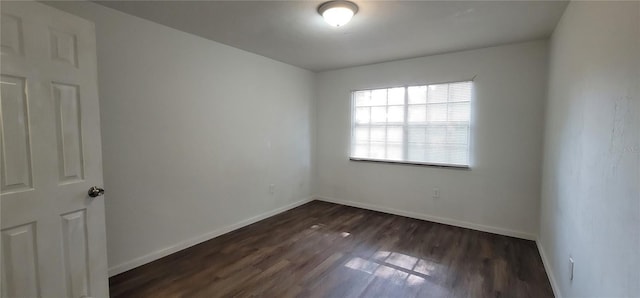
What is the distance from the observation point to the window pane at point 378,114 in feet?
14.0

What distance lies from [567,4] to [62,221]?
4035 millimetres

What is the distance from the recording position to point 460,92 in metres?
3.61

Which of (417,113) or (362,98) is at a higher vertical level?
(362,98)

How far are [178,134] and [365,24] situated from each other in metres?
2.25

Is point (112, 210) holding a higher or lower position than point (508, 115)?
lower

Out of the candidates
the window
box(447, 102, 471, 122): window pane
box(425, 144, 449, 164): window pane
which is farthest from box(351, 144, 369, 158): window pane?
box(447, 102, 471, 122): window pane

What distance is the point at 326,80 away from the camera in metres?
4.79

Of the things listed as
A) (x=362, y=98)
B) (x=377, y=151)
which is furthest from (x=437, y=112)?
(x=362, y=98)

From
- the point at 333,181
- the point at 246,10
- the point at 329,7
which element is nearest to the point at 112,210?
the point at 246,10

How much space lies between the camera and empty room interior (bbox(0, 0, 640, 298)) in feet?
5.03

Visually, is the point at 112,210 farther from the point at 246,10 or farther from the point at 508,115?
the point at 508,115

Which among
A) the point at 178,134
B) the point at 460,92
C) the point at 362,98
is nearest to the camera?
the point at 178,134

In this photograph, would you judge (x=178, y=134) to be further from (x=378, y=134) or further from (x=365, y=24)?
(x=378, y=134)

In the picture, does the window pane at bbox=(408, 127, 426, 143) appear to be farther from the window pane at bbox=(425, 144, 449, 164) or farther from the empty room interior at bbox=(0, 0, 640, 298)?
the window pane at bbox=(425, 144, 449, 164)
